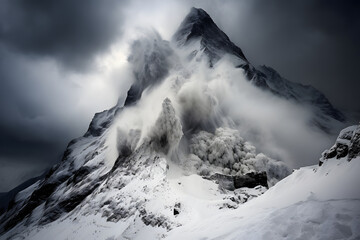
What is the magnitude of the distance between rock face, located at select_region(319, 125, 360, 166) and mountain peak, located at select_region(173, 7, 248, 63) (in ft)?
244

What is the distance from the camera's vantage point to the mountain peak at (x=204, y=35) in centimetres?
9562

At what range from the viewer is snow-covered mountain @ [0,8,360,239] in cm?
1323

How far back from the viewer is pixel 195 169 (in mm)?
48656

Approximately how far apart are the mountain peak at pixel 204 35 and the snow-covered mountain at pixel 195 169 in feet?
2.08

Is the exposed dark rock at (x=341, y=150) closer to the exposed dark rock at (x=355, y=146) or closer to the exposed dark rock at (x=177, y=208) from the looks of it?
the exposed dark rock at (x=355, y=146)

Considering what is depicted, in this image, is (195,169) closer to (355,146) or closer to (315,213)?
(355,146)

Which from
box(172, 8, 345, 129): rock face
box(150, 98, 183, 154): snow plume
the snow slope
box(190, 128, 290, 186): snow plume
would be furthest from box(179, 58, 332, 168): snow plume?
the snow slope

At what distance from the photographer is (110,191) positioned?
46188 millimetres

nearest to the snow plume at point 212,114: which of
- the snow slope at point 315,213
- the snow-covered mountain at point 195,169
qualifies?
the snow-covered mountain at point 195,169

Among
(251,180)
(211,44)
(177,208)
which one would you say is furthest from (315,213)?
(211,44)

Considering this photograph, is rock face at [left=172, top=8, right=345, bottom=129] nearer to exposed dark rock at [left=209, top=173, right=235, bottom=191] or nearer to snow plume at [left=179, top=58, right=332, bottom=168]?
snow plume at [left=179, top=58, right=332, bottom=168]

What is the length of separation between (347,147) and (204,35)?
314 ft

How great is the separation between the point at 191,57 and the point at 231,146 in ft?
134

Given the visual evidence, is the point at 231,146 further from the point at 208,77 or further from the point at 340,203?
the point at 340,203
